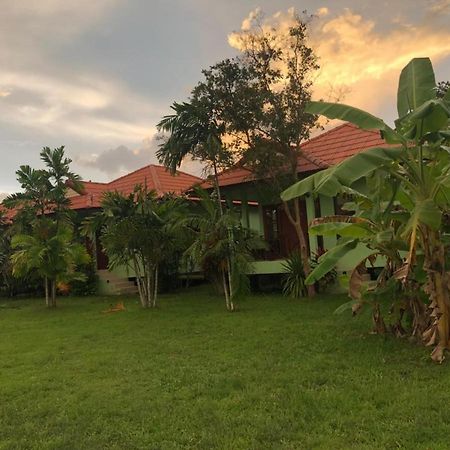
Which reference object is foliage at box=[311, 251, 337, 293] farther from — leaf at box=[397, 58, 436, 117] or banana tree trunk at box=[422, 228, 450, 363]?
leaf at box=[397, 58, 436, 117]

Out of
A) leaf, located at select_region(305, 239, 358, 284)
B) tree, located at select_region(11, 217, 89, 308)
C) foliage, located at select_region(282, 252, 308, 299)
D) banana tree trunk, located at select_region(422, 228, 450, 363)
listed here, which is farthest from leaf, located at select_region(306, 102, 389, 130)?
tree, located at select_region(11, 217, 89, 308)

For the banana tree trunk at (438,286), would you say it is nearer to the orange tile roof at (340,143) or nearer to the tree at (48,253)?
the orange tile roof at (340,143)

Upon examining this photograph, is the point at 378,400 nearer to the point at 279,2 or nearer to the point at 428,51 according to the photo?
the point at 428,51

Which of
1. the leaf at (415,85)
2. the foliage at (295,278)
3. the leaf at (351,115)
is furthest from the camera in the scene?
the foliage at (295,278)

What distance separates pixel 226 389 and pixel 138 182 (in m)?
18.1

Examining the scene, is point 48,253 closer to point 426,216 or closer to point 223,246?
point 223,246

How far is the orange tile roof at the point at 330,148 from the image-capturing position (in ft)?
49.9

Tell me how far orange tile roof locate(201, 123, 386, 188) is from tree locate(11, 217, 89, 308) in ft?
15.9

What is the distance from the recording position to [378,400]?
5.12 meters

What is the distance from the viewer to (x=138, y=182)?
23.0 m

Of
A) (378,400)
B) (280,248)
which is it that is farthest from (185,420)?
(280,248)

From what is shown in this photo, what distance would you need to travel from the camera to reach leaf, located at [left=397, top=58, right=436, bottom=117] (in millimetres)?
6598

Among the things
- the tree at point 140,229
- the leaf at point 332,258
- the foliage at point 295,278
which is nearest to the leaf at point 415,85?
the leaf at point 332,258

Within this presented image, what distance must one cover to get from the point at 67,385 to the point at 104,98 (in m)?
8.72
